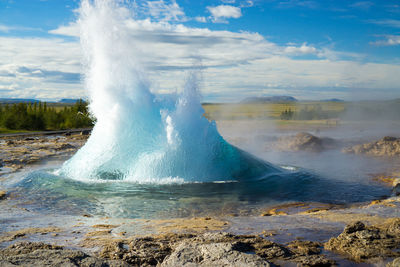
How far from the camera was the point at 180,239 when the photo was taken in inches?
206

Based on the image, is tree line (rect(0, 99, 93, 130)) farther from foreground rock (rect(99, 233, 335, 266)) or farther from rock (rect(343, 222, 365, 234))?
rock (rect(343, 222, 365, 234))

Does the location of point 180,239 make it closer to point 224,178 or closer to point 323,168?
point 224,178

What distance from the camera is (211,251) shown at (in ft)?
14.0

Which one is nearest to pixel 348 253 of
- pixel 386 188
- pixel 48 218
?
pixel 48 218

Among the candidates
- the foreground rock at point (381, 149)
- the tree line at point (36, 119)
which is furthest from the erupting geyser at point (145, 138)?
the tree line at point (36, 119)

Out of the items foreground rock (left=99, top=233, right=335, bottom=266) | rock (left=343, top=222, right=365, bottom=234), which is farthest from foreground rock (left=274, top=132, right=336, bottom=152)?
foreground rock (left=99, top=233, right=335, bottom=266)

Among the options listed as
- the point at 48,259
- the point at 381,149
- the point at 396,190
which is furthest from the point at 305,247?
the point at 381,149

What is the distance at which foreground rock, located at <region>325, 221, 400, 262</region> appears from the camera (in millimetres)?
4535

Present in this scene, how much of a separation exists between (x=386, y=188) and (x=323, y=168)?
138 inches

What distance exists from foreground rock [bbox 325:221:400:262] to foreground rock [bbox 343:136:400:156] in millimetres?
12817

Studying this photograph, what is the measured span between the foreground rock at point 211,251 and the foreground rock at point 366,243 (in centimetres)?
31

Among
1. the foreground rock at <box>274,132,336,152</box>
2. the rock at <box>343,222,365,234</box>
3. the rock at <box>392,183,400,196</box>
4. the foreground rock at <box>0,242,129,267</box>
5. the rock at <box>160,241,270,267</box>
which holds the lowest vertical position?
the rock at <box>392,183,400,196</box>

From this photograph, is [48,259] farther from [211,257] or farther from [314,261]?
[314,261]

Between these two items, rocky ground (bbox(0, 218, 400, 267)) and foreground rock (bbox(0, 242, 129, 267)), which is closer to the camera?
foreground rock (bbox(0, 242, 129, 267))
